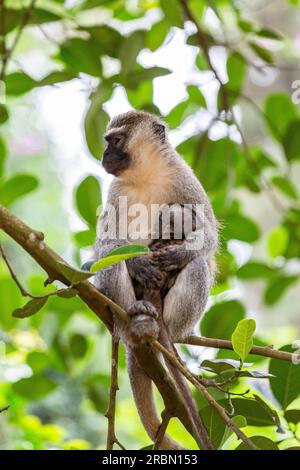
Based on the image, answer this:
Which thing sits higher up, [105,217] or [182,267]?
[105,217]

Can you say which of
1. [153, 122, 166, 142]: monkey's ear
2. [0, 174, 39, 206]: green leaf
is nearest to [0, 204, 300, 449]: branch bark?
[0, 174, 39, 206]: green leaf

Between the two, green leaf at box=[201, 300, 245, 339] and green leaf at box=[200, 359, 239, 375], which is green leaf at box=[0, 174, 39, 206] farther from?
green leaf at box=[200, 359, 239, 375]

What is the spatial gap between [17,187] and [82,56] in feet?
2.40

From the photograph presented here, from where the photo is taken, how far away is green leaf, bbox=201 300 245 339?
314cm

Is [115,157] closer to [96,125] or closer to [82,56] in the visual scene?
[96,125]

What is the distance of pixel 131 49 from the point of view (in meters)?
3.49

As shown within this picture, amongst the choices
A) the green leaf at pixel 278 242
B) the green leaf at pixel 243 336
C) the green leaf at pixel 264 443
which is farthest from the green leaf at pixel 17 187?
the green leaf at pixel 264 443

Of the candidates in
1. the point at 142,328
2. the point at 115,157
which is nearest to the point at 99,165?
the point at 115,157

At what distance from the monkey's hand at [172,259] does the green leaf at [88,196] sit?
505 millimetres

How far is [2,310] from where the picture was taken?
323 centimetres

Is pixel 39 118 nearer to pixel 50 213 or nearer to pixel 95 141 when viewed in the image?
pixel 50 213
